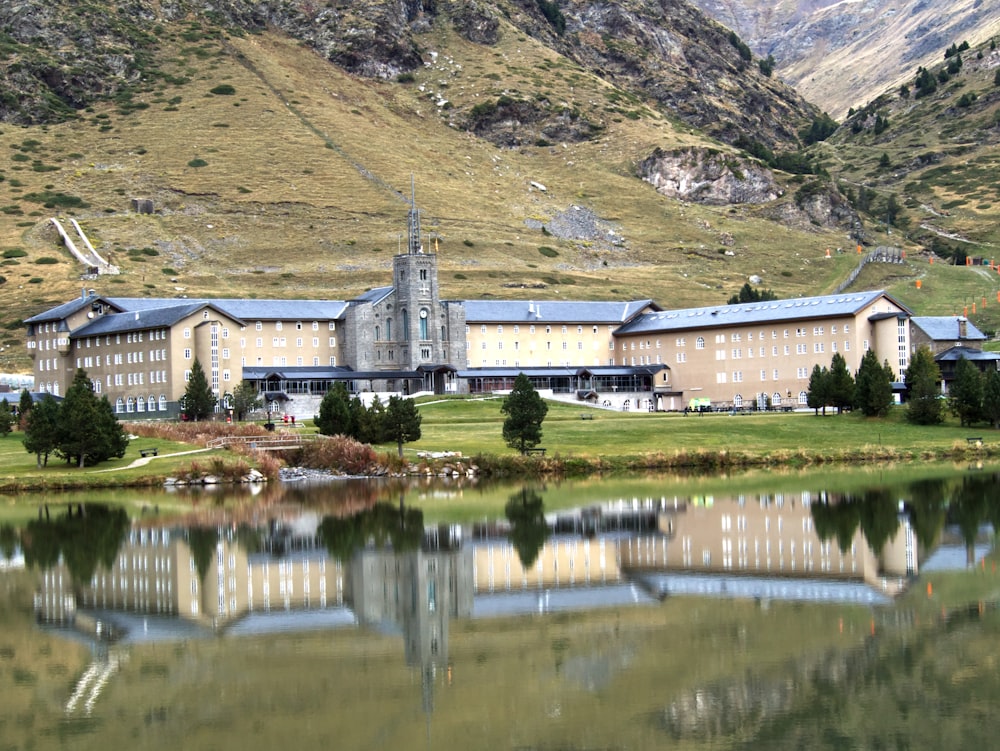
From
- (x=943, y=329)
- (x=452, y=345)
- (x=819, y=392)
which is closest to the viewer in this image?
(x=819, y=392)

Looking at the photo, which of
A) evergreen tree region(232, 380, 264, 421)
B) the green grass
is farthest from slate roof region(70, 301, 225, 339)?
the green grass

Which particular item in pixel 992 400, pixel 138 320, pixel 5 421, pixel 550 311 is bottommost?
pixel 992 400

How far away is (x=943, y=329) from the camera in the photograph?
319 feet

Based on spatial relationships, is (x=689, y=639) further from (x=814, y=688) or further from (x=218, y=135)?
(x=218, y=135)

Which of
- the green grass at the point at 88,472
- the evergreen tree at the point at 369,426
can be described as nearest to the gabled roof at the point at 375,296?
the evergreen tree at the point at 369,426

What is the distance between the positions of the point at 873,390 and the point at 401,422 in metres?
27.5

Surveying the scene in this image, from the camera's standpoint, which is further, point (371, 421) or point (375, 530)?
point (371, 421)

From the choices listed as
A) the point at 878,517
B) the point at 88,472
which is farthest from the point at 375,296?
the point at 878,517

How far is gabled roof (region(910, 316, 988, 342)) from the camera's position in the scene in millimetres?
96500

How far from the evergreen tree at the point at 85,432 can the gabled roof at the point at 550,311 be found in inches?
1913

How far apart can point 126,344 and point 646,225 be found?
300 feet

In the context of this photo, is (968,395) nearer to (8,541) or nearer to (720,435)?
(720,435)

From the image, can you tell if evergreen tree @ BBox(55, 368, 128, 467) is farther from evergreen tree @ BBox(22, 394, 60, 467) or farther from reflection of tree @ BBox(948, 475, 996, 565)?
reflection of tree @ BBox(948, 475, 996, 565)

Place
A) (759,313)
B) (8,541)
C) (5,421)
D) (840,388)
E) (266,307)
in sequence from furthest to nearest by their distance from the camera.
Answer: (266,307), (759,313), (840,388), (5,421), (8,541)
